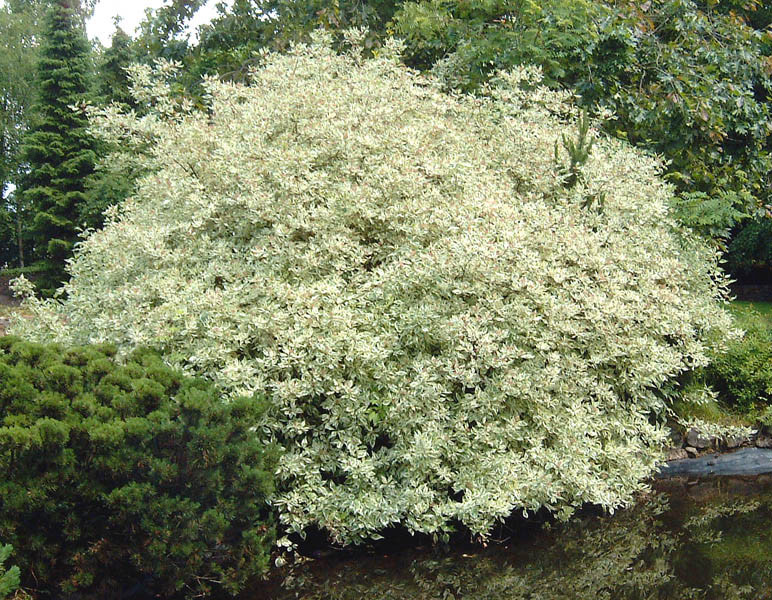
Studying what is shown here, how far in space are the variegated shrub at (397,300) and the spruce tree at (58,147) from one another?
1042cm

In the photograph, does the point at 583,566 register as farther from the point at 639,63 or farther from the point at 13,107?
the point at 13,107

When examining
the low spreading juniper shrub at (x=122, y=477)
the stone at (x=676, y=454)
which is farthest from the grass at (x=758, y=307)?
the low spreading juniper shrub at (x=122, y=477)

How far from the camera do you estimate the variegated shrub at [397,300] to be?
4.83 meters

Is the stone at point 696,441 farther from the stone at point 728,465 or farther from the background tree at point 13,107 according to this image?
the background tree at point 13,107

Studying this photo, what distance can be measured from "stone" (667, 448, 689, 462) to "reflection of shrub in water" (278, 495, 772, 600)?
1.37 metres

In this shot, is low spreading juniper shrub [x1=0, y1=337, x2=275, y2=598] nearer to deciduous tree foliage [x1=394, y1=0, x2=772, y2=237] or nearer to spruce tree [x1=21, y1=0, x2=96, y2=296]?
deciduous tree foliage [x1=394, y1=0, x2=772, y2=237]

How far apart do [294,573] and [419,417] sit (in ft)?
4.18

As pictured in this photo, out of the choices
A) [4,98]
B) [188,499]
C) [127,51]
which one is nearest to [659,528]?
[188,499]

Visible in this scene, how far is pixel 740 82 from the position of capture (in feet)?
34.1

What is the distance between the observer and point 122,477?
151 inches

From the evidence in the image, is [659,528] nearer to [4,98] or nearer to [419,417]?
[419,417]

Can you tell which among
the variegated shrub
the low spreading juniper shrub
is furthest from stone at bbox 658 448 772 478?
the low spreading juniper shrub

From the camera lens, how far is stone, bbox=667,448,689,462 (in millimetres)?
6805

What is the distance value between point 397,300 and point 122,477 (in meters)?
2.22
